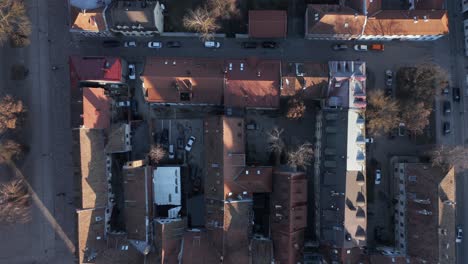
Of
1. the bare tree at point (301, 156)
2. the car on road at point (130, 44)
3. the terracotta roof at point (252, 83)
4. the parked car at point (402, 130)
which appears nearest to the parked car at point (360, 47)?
the parked car at point (402, 130)

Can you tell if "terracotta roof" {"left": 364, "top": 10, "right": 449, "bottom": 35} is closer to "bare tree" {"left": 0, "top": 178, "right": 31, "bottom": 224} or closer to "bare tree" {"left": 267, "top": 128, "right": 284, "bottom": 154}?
"bare tree" {"left": 267, "top": 128, "right": 284, "bottom": 154}

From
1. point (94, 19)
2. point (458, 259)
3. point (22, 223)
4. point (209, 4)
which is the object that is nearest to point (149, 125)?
point (94, 19)

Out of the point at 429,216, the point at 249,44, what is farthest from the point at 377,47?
the point at 429,216

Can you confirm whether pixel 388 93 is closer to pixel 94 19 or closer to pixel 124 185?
pixel 124 185

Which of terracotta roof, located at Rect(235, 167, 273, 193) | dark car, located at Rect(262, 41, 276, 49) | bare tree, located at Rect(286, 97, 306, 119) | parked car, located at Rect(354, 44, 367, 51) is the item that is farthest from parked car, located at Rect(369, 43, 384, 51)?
terracotta roof, located at Rect(235, 167, 273, 193)

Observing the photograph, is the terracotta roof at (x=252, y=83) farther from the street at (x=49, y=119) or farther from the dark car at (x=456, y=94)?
the dark car at (x=456, y=94)

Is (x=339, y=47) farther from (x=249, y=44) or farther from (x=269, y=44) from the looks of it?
(x=249, y=44)

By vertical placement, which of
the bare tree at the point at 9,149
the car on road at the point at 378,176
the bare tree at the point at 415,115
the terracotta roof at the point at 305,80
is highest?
the terracotta roof at the point at 305,80
